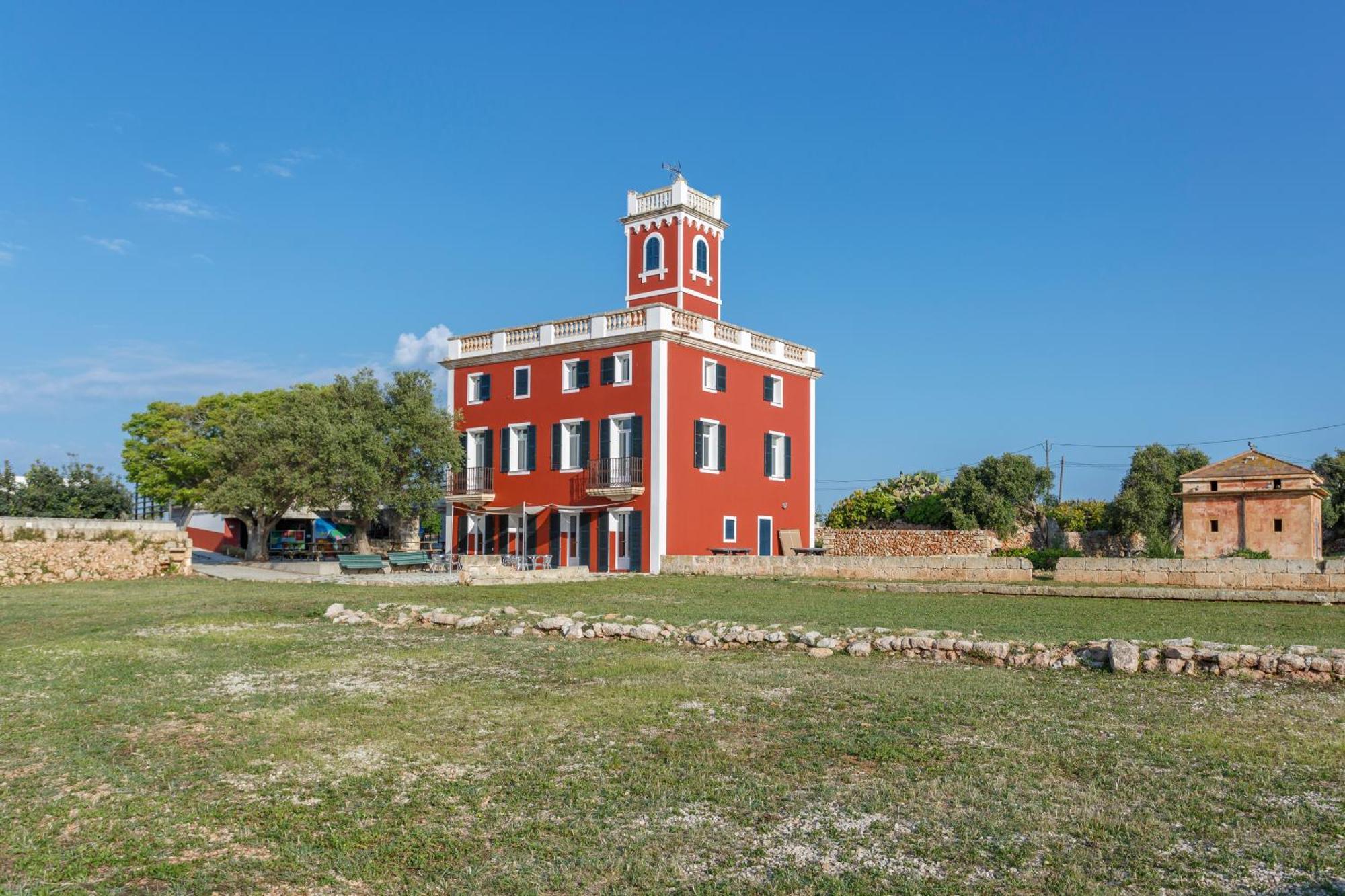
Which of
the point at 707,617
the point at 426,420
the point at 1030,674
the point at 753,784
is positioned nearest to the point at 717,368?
the point at 426,420

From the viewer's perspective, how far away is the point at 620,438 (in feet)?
121

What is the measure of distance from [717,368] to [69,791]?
32.3 m

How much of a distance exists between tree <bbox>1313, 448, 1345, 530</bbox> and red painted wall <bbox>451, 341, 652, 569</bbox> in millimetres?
32208

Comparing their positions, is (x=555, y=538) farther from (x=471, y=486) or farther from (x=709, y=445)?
(x=709, y=445)

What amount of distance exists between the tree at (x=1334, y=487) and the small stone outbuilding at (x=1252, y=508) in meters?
12.0

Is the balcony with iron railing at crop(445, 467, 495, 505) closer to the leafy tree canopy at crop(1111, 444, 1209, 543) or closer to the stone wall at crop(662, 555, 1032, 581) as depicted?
the stone wall at crop(662, 555, 1032, 581)

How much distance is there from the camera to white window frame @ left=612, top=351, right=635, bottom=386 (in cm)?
3656

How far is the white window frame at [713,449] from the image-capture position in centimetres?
3747

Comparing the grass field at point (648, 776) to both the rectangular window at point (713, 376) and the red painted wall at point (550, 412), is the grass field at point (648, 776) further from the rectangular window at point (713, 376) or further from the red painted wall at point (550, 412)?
the rectangular window at point (713, 376)

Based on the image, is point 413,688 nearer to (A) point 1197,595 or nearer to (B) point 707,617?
(B) point 707,617

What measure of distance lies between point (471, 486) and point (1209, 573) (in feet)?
88.2

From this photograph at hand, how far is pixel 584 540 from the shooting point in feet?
123

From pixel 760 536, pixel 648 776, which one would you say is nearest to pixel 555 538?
pixel 760 536

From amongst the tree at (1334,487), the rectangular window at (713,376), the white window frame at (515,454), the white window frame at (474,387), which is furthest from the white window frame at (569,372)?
the tree at (1334,487)
